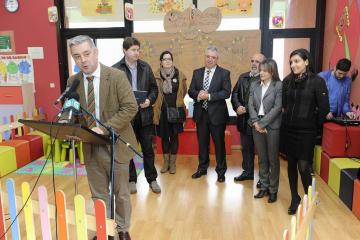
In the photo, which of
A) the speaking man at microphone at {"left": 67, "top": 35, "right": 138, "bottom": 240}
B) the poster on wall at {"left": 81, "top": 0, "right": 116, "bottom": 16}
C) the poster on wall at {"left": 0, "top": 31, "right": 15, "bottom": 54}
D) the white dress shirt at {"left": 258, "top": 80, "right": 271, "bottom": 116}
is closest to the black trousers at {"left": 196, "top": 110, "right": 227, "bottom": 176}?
the white dress shirt at {"left": 258, "top": 80, "right": 271, "bottom": 116}

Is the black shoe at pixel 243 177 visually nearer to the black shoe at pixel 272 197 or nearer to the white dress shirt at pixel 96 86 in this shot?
the black shoe at pixel 272 197

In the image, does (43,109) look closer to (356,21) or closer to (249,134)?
(249,134)

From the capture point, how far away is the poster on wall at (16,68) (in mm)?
5738

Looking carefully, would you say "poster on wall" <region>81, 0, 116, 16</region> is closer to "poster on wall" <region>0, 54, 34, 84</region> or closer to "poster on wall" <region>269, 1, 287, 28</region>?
"poster on wall" <region>0, 54, 34, 84</region>

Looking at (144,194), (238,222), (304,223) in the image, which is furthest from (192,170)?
(304,223)

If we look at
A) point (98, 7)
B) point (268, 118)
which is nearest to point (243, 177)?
point (268, 118)

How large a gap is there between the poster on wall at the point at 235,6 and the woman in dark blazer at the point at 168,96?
1.75m

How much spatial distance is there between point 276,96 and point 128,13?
121 inches

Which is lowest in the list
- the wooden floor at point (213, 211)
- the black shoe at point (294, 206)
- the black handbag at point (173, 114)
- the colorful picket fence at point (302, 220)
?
the wooden floor at point (213, 211)

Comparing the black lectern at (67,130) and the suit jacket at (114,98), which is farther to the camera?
the suit jacket at (114,98)

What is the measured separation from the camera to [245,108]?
3.65 m

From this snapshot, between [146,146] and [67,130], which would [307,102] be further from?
[67,130]

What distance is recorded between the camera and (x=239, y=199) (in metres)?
3.42

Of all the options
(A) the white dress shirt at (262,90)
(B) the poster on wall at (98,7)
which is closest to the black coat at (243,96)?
(A) the white dress shirt at (262,90)
